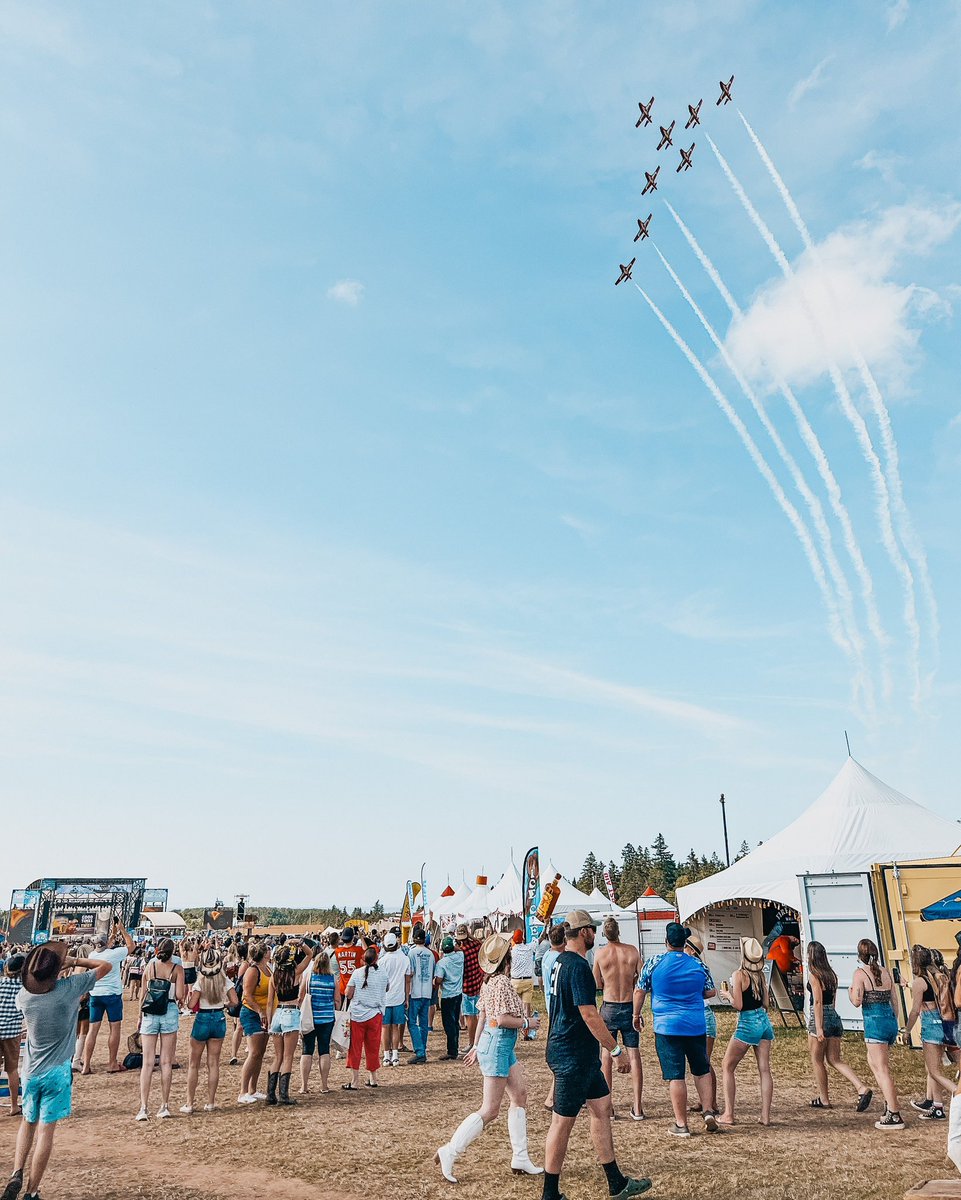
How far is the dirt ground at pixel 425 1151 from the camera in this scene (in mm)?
6082

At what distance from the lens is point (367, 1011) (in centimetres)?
1020

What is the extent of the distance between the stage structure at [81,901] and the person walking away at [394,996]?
4852 centimetres

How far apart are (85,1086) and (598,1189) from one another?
760 centimetres

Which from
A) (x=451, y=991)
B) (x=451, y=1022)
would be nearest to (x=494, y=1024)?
(x=451, y=1022)

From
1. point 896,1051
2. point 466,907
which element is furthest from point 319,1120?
point 466,907

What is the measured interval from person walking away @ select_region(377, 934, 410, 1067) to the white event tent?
26.8ft

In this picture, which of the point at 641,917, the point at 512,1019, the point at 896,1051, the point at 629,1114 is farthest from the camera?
the point at 641,917

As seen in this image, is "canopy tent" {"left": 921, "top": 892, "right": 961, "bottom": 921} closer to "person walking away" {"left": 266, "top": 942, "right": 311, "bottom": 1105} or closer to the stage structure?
"person walking away" {"left": 266, "top": 942, "right": 311, "bottom": 1105}

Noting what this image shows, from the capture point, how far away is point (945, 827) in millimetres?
17125

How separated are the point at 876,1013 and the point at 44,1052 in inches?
280

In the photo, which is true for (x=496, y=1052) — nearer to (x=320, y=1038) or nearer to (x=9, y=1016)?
(x=320, y=1038)

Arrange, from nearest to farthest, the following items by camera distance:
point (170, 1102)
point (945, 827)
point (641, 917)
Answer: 1. point (170, 1102)
2. point (945, 827)
3. point (641, 917)

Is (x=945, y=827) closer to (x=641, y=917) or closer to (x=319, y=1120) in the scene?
(x=641, y=917)

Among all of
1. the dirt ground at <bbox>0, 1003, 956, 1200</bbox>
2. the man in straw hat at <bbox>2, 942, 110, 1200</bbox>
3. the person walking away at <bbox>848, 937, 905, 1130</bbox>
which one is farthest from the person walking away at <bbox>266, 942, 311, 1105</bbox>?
the person walking away at <bbox>848, 937, 905, 1130</bbox>
